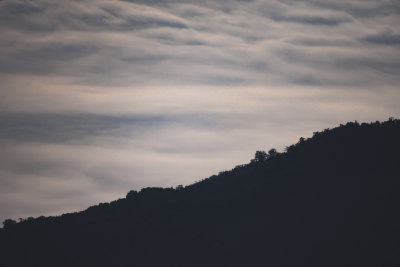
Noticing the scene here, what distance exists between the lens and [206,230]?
4540 inches

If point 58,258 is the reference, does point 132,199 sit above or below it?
above

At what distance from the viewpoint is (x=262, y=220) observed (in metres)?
113

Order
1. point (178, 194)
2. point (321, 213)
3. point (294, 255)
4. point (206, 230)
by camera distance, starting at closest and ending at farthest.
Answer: point (294, 255) → point (321, 213) → point (206, 230) → point (178, 194)

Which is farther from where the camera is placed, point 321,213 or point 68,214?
point 68,214

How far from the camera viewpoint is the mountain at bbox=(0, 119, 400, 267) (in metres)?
101

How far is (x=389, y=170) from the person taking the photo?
118125 millimetres

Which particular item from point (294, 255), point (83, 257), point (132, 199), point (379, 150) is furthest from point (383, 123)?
point (83, 257)

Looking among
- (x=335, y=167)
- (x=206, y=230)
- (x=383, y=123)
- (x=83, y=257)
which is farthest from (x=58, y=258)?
(x=383, y=123)

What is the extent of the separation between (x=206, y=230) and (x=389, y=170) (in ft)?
121

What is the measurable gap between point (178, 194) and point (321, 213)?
35338 mm

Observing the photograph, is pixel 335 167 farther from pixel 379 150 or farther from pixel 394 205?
pixel 394 205

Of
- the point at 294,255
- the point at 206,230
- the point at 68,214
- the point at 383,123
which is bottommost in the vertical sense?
the point at 294,255

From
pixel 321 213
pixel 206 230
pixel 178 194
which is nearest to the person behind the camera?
pixel 321 213

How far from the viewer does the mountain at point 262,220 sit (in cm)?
10081
